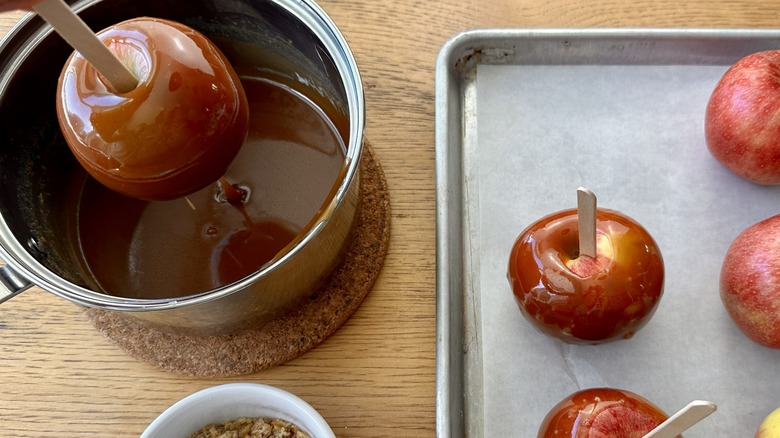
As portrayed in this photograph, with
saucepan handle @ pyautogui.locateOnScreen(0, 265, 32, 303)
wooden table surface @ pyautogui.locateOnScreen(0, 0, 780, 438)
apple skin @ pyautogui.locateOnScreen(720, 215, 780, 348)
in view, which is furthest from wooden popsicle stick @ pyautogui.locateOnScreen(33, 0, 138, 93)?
apple skin @ pyautogui.locateOnScreen(720, 215, 780, 348)

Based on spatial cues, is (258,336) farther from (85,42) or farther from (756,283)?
(756,283)

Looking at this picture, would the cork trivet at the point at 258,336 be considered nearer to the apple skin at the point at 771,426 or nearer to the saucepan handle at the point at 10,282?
the saucepan handle at the point at 10,282

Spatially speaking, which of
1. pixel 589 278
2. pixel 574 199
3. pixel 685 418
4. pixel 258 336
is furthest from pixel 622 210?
pixel 258 336

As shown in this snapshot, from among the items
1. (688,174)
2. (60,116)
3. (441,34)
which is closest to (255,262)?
(60,116)

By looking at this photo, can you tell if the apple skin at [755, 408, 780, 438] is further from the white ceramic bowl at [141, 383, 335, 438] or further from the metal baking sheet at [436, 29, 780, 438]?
the white ceramic bowl at [141, 383, 335, 438]

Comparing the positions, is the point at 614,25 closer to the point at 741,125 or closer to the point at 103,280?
the point at 741,125

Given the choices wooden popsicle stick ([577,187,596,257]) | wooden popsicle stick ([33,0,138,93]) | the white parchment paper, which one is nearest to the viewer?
wooden popsicle stick ([33,0,138,93])

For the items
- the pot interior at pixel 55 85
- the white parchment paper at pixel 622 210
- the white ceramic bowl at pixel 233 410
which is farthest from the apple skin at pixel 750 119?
the white ceramic bowl at pixel 233 410

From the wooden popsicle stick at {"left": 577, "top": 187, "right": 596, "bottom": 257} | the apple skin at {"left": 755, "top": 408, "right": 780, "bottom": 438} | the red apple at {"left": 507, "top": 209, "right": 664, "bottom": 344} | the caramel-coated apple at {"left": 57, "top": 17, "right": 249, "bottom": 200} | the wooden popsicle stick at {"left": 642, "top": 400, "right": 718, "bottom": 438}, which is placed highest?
the caramel-coated apple at {"left": 57, "top": 17, "right": 249, "bottom": 200}

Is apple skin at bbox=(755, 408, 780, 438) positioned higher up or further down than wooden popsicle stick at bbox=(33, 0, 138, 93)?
further down
